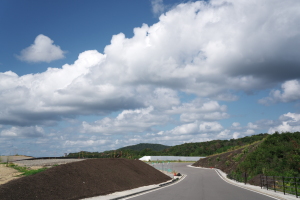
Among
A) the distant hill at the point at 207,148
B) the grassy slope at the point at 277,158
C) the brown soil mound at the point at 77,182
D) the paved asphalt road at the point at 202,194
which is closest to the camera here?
the brown soil mound at the point at 77,182

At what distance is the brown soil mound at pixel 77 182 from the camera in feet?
45.6

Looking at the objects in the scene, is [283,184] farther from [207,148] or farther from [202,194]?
[207,148]

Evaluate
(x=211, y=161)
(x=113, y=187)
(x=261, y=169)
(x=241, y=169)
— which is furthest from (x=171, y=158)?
(x=113, y=187)

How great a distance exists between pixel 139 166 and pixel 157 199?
1454cm

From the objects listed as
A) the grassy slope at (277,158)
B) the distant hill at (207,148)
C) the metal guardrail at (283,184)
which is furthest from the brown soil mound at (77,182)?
the distant hill at (207,148)

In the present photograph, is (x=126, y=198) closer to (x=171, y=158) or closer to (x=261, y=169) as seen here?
(x=261, y=169)

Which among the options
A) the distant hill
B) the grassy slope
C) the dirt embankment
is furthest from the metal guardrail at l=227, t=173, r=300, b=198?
the distant hill

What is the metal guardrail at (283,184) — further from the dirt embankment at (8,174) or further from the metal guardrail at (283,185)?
the dirt embankment at (8,174)

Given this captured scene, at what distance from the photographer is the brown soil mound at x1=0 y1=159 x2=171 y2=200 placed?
13.9 meters

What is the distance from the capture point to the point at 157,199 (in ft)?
52.4

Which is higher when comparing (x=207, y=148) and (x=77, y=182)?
(x=207, y=148)

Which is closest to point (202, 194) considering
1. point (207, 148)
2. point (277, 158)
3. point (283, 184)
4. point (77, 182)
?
point (283, 184)

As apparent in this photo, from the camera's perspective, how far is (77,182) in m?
17.5

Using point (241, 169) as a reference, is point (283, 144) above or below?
above
